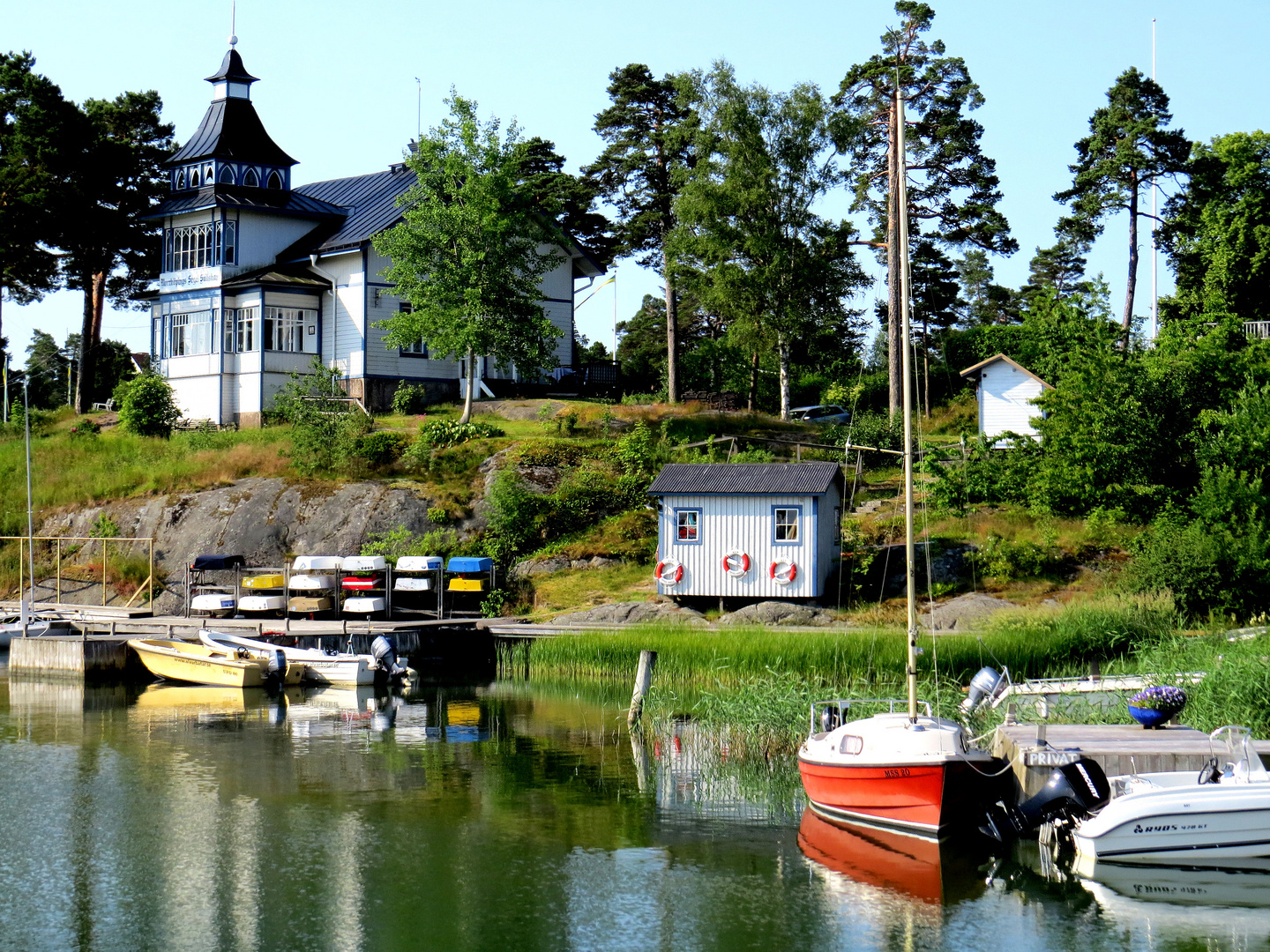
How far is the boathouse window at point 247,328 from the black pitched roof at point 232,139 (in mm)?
6683

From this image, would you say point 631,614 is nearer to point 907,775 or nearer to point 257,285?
point 907,775

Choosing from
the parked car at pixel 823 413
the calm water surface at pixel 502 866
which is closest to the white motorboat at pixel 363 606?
the calm water surface at pixel 502 866

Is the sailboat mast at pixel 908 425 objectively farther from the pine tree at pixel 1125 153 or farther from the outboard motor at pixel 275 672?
the pine tree at pixel 1125 153

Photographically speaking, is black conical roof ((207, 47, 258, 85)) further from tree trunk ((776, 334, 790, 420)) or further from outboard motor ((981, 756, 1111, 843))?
outboard motor ((981, 756, 1111, 843))

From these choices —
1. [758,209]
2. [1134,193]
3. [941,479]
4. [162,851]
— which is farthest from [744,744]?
[1134,193]

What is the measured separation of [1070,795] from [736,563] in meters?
19.7

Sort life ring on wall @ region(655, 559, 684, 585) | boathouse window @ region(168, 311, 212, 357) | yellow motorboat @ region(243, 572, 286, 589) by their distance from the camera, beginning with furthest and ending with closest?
boathouse window @ region(168, 311, 212, 357) < yellow motorboat @ region(243, 572, 286, 589) < life ring on wall @ region(655, 559, 684, 585)

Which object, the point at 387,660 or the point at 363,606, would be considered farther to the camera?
the point at 363,606

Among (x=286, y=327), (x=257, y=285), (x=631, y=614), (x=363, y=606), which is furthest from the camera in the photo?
(x=286, y=327)

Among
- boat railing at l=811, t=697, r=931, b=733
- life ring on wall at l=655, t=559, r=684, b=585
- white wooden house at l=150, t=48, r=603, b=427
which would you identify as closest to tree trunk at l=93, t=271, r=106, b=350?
white wooden house at l=150, t=48, r=603, b=427

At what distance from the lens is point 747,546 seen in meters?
35.6

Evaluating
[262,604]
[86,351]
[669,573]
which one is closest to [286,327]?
[86,351]

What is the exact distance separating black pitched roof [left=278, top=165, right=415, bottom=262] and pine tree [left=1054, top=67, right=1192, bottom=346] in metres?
28.2

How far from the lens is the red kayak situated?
54.0 feet
